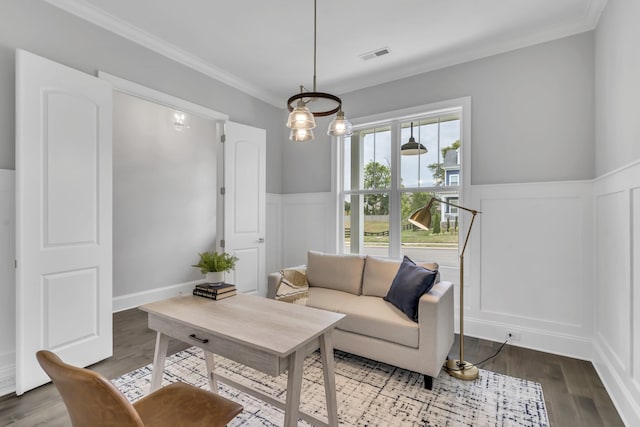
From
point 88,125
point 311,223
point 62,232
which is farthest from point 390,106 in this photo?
point 62,232

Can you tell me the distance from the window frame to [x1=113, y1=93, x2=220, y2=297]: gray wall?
1645 millimetres

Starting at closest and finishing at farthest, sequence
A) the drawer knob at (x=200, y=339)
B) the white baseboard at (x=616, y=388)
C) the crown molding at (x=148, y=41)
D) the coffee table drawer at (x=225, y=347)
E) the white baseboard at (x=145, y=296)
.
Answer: the coffee table drawer at (x=225, y=347) → the drawer knob at (x=200, y=339) → the white baseboard at (x=616, y=388) → the crown molding at (x=148, y=41) → the white baseboard at (x=145, y=296)

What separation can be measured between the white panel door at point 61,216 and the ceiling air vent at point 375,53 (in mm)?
2451

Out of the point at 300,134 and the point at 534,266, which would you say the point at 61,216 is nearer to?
the point at 300,134

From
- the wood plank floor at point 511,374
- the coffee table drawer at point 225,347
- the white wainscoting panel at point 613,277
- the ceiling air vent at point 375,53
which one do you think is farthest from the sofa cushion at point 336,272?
the ceiling air vent at point 375,53

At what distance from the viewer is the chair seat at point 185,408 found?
1.22 meters

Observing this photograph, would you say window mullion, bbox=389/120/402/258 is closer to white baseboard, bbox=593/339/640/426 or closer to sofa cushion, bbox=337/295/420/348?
sofa cushion, bbox=337/295/420/348

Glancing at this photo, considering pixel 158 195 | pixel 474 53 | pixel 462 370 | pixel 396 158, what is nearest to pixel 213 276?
pixel 462 370

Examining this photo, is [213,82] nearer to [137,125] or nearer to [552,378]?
[137,125]

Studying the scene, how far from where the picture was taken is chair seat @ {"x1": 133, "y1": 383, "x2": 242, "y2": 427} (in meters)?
1.22

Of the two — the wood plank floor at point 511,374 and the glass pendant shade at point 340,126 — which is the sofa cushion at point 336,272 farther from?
the glass pendant shade at point 340,126

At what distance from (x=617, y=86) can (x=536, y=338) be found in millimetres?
2177

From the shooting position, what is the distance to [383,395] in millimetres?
2184

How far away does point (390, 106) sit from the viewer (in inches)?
152
